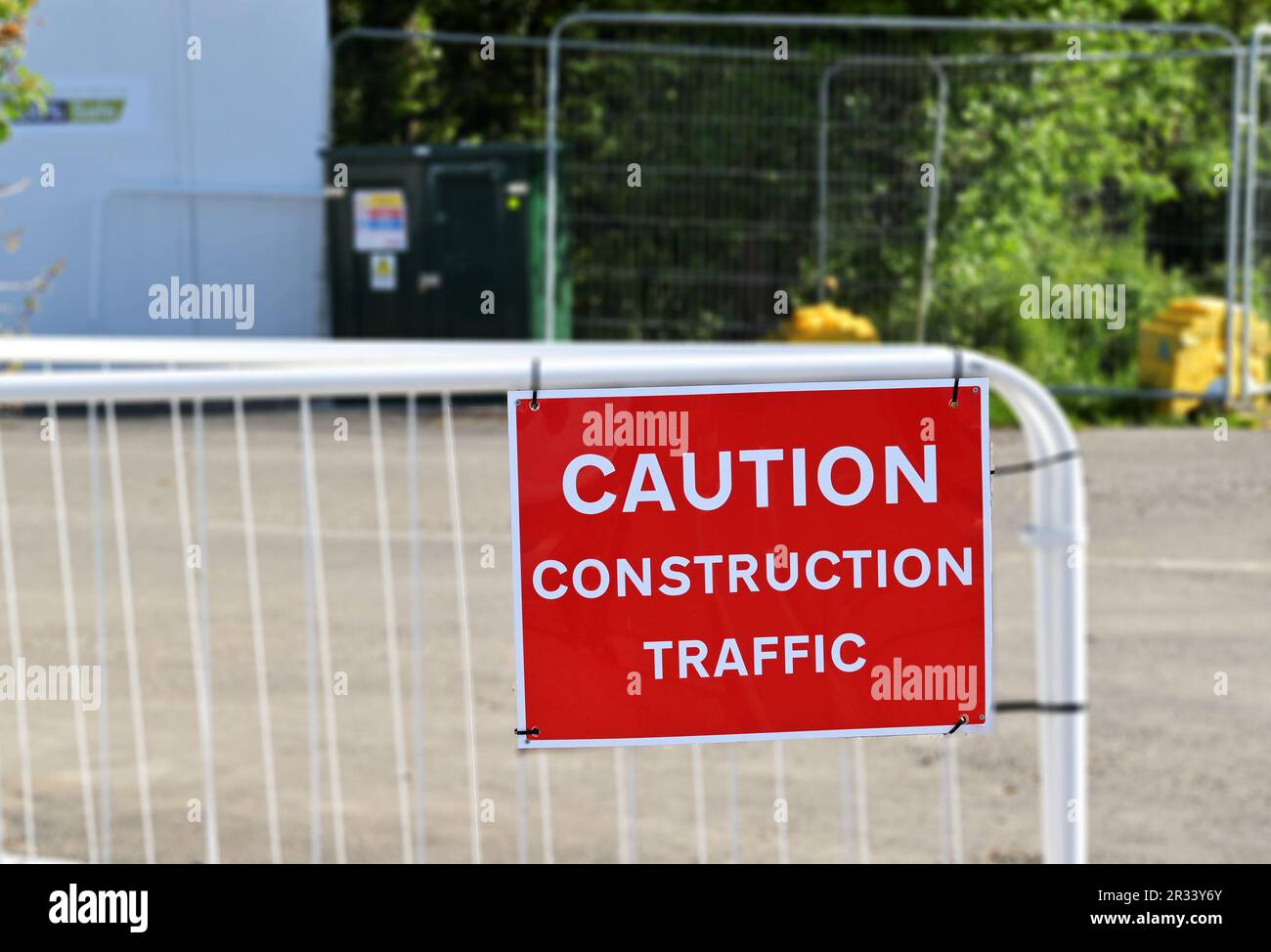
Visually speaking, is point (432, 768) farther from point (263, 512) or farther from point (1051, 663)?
point (263, 512)

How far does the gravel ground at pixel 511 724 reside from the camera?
15.9 feet

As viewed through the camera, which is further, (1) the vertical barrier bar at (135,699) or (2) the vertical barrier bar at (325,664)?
(1) the vertical barrier bar at (135,699)

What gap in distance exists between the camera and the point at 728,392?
31.1 inches

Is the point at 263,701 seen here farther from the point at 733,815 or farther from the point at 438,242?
the point at 438,242

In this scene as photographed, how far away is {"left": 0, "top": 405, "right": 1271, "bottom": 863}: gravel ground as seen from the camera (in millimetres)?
4836

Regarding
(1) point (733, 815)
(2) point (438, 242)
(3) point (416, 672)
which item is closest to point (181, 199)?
(2) point (438, 242)

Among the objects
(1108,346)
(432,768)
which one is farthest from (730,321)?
(432,768)

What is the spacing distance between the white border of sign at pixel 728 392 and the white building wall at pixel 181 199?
417 inches

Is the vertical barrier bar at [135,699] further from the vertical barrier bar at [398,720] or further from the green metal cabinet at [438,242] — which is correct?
the green metal cabinet at [438,242]

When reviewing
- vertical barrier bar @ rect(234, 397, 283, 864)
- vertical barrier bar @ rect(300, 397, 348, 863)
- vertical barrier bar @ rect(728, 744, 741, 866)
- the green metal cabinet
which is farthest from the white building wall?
vertical barrier bar @ rect(728, 744, 741, 866)

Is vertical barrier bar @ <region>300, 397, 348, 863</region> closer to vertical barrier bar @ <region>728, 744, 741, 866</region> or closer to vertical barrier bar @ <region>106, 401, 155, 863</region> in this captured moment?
vertical barrier bar @ <region>106, 401, 155, 863</region>

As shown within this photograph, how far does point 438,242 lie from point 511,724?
951cm

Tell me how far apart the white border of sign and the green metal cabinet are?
521 inches

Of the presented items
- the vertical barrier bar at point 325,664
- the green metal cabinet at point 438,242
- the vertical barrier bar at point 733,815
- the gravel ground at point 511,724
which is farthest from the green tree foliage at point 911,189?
the vertical barrier bar at point 733,815
